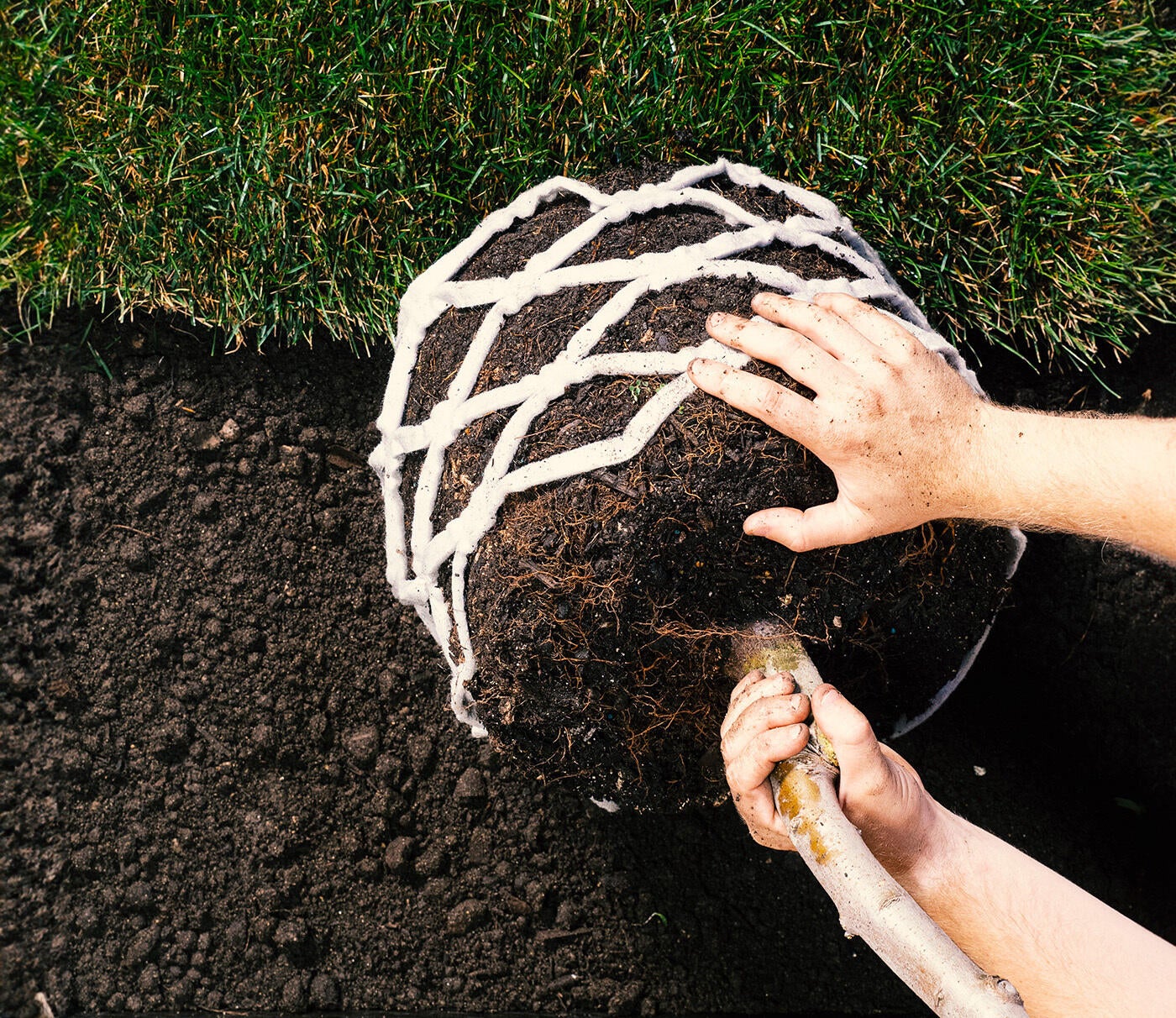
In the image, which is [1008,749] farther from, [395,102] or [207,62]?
[207,62]

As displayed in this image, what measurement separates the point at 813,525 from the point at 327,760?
3.16 feet

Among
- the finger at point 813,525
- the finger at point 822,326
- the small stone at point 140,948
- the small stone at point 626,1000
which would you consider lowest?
the small stone at point 140,948

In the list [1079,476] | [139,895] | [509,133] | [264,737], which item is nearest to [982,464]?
[1079,476]

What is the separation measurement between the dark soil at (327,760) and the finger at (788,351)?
2.57ft

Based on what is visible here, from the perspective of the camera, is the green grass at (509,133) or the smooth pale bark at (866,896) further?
the green grass at (509,133)

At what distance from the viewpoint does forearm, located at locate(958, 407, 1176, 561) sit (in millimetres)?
881

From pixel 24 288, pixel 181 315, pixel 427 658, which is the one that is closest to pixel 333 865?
pixel 427 658

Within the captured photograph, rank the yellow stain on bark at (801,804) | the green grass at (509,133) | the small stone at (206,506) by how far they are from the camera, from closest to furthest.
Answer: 1. the yellow stain on bark at (801,804)
2. the green grass at (509,133)
3. the small stone at (206,506)

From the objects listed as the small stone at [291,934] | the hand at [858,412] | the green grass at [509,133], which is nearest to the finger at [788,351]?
the hand at [858,412]

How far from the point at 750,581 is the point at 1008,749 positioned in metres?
0.81

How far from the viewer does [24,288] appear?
4.82ft

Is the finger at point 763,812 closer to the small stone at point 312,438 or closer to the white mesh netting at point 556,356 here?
the white mesh netting at point 556,356

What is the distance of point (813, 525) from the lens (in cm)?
92

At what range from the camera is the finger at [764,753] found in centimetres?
86
